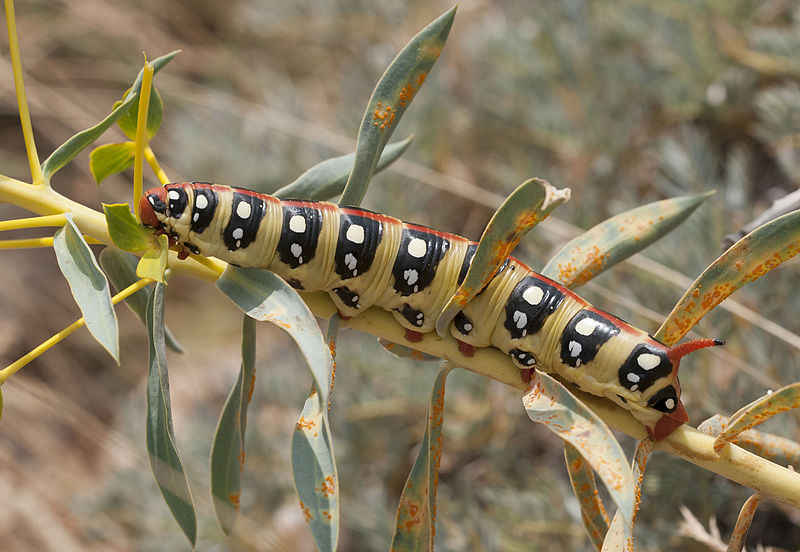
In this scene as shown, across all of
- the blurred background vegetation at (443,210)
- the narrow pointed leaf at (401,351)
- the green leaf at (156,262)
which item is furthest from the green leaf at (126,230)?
the blurred background vegetation at (443,210)

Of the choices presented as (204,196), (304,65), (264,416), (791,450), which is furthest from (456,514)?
(304,65)

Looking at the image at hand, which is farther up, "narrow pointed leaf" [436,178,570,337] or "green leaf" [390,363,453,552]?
"narrow pointed leaf" [436,178,570,337]

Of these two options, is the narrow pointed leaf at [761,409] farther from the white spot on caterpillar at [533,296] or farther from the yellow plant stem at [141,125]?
the yellow plant stem at [141,125]

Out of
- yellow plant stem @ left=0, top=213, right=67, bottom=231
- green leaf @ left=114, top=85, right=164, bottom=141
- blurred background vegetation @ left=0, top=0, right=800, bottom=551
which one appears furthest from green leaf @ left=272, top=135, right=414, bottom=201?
blurred background vegetation @ left=0, top=0, right=800, bottom=551

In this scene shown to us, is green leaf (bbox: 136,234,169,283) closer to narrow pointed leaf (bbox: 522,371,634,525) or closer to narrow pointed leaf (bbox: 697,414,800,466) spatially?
narrow pointed leaf (bbox: 522,371,634,525)

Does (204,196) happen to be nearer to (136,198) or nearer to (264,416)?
(136,198)

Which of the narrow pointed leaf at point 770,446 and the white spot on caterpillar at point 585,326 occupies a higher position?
the white spot on caterpillar at point 585,326

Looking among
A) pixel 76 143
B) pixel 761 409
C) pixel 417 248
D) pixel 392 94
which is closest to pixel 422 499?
pixel 417 248
